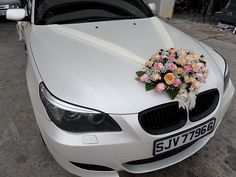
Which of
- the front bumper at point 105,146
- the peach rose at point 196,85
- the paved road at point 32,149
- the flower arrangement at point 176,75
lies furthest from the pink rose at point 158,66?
the paved road at point 32,149

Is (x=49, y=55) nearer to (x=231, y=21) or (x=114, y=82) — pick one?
(x=114, y=82)

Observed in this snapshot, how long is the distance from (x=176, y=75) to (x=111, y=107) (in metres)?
0.47

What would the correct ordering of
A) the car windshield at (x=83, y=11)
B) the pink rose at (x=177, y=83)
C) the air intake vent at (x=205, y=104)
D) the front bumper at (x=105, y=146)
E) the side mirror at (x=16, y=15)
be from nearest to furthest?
1. the front bumper at (x=105, y=146)
2. the pink rose at (x=177, y=83)
3. the air intake vent at (x=205, y=104)
4. the car windshield at (x=83, y=11)
5. the side mirror at (x=16, y=15)

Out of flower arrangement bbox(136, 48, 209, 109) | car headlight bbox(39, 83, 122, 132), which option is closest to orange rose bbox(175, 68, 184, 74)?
flower arrangement bbox(136, 48, 209, 109)

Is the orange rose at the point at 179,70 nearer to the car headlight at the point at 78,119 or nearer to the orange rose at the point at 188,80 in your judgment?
the orange rose at the point at 188,80

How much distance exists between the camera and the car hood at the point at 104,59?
1510mm

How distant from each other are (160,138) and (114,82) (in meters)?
0.45

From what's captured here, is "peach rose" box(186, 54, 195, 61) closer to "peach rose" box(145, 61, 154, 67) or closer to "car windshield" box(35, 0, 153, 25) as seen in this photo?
"peach rose" box(145, 61, 154, 67)

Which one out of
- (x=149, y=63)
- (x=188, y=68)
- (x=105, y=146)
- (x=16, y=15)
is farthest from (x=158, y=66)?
(x=16, y=15)

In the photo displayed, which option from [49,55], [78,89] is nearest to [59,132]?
[78,89]

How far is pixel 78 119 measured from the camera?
1.49m

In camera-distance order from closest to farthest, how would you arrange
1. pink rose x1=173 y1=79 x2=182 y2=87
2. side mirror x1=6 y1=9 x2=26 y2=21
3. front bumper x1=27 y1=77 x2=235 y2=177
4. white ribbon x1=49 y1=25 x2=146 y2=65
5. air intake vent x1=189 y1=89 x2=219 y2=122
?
front bumper x1=27 y1=77 x2=235 y2=177 < pink rose x1=173 y1=79 x2=182 y2=87 < air intake vent x1=189 y1=89 x2=219 y2=122 < white ribbon x1=49 y1=25 x2=146 y2=65 < side mirror x1=6 y1=9 x2=26 y2=21

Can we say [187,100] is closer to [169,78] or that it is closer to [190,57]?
[169,78]

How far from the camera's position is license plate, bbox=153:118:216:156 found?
1513 mm
